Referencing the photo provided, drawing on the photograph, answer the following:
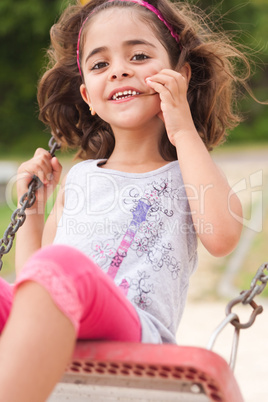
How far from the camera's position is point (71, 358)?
1.13 meters

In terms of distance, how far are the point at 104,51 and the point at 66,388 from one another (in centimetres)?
89

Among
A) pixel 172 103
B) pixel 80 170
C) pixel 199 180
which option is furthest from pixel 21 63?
pixel 199 180

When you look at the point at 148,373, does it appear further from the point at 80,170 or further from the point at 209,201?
the point at 80,170

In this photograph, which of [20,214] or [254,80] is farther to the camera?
[254,80]

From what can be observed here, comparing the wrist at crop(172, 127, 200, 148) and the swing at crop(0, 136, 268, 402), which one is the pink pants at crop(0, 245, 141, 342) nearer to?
the swing at crop(0, 136, 268, 402)

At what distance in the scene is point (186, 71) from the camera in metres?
1.80

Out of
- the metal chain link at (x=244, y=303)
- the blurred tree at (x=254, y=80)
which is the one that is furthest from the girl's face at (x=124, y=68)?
the blurred tree at (x=254, y=80)

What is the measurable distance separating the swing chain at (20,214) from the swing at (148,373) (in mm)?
540

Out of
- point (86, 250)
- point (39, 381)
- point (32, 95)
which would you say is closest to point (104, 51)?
point (86, 250)

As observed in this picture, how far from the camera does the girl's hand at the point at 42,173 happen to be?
1912 millimetres

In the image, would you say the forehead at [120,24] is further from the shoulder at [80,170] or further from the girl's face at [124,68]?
the shoulder at [80,170]

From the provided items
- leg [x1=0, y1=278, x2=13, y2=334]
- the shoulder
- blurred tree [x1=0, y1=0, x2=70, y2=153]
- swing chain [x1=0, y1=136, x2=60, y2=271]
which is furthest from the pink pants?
blurred tree [x1=0, y1=0, x2=70, y2=153]

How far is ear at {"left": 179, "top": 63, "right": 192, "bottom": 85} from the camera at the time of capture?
1780 mm

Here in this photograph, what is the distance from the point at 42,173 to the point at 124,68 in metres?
0.45
